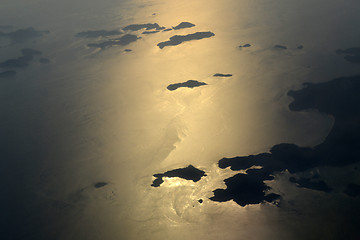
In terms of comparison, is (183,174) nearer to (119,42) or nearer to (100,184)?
(100,184)

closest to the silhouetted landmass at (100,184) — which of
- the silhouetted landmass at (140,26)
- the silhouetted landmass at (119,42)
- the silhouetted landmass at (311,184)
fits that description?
the silhouetted landmass at (311,184)

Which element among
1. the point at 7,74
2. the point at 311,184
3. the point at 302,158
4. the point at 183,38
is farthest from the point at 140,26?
the point at 311,184

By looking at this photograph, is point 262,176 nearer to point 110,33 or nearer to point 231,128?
point 231,128

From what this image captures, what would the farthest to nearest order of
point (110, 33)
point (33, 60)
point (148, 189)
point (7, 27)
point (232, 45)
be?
point (7, 27), point (110, 33), point (33, 60), point (232, 45), point (148, 189)

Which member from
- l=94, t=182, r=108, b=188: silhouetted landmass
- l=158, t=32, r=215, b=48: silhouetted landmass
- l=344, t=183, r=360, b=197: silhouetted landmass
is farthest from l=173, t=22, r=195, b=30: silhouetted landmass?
l=344, t=183, r=360, b=197: silhouetted landmass

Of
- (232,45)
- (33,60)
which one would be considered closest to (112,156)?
(232,45)

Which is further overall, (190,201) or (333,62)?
(333,62)

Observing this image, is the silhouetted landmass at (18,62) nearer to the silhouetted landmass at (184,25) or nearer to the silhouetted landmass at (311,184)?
the silhouetted landmass at (184,25)

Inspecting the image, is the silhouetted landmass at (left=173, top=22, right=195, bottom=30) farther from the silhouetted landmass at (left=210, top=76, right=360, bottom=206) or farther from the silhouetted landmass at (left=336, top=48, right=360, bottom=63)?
the silhouetted landmass at (left=210, top=76, right=360, bottom=206)
